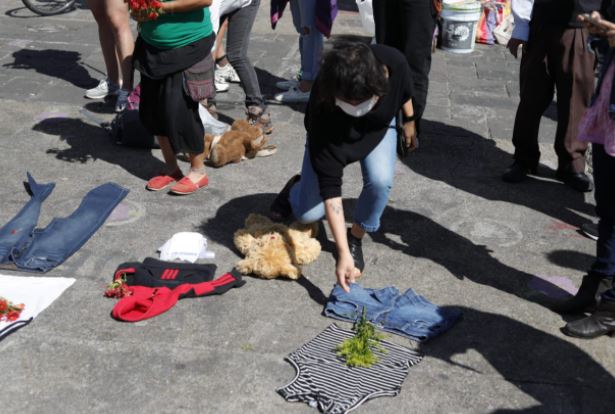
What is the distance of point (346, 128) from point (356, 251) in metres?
0.72

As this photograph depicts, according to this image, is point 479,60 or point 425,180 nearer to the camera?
point 425,180

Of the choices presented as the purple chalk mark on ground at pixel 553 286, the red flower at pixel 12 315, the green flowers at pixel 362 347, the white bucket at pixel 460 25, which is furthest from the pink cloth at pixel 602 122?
the white bucket at pixel 460 25

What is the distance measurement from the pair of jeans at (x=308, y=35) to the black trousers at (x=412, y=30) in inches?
50.3

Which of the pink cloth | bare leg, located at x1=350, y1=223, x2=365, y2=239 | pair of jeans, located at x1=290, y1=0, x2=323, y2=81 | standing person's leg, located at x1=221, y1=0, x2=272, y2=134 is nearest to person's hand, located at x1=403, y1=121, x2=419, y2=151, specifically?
bare leg, located at x1=350, y1=223, x2=365, y2=239

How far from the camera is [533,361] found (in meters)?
3.36

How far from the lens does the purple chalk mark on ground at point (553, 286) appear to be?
3906 mm

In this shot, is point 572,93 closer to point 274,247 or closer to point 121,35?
point 274,247

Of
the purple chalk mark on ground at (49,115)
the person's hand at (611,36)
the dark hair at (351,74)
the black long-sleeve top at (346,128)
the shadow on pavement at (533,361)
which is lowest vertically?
the shadow on pavement at (533,361)

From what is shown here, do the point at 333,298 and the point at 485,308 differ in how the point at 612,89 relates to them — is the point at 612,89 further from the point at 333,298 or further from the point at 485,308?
the point at 333,298

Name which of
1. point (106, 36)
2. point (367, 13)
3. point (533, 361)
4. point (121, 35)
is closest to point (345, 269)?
point (533, 361)

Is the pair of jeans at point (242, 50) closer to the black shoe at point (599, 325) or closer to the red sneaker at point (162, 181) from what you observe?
the red sneaker at point (162, 181)

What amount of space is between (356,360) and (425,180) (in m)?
2.19

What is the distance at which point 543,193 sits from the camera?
5039mm

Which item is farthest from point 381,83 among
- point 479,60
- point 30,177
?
point 479,60
